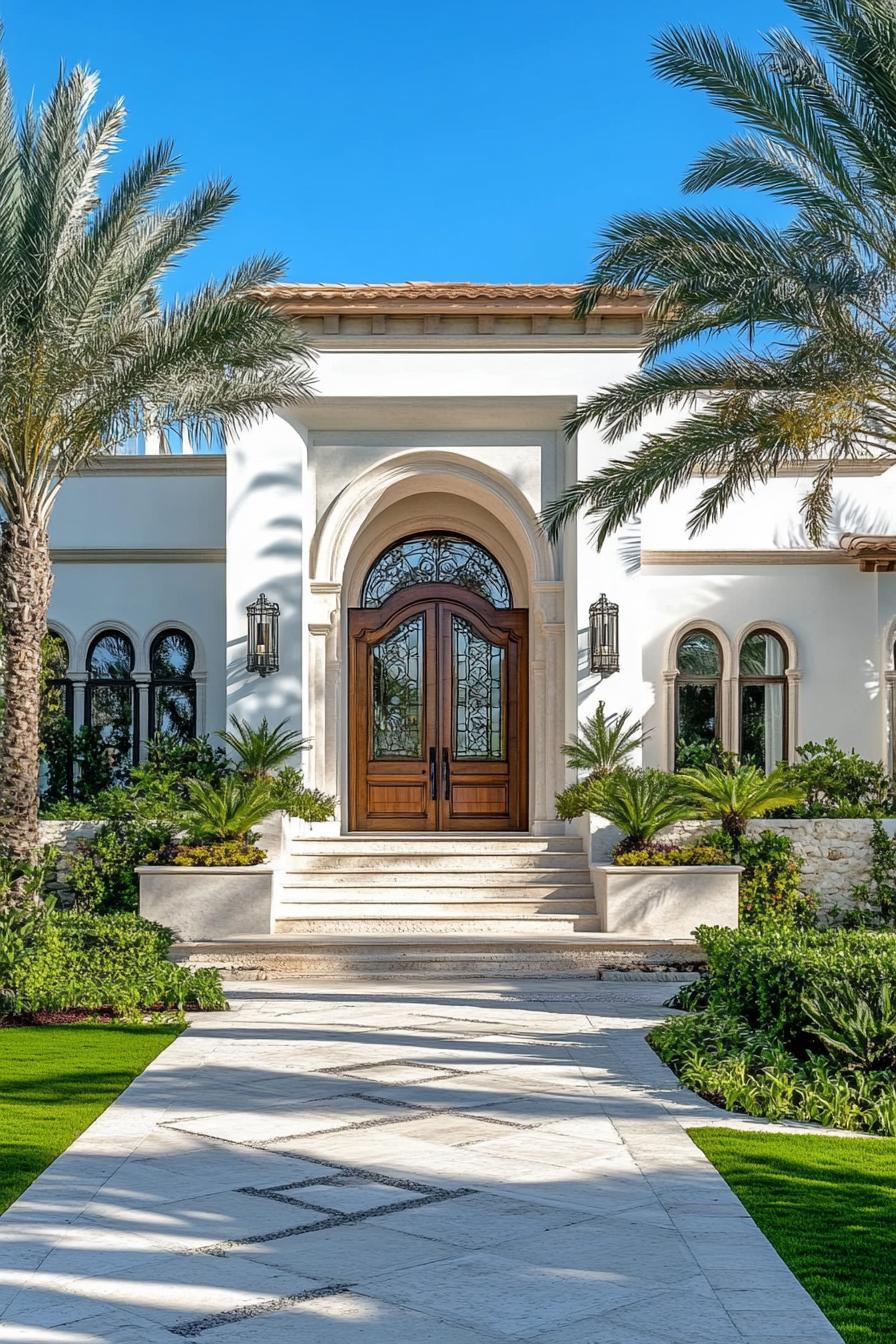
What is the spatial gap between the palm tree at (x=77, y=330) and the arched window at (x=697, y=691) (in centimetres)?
725

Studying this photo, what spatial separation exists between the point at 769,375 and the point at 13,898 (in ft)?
26.9

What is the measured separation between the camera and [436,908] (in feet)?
50.2

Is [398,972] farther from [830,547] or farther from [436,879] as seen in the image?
[830,547]

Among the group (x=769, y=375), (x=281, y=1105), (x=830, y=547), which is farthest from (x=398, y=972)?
(x=830, y=547)

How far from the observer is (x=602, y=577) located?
1642 cm

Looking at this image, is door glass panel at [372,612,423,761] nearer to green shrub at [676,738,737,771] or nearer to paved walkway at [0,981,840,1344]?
green shrub at [676,738,737,771]

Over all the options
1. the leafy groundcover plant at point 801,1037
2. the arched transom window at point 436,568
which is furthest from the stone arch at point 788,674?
the leafy groundcover plant at point 801,1037

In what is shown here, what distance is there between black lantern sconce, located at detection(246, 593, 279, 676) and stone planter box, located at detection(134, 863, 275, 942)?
2.74 m

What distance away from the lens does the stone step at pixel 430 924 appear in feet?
48.6

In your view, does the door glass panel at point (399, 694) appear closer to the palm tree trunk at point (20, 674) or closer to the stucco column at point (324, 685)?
the stucco column at point (324, 685)

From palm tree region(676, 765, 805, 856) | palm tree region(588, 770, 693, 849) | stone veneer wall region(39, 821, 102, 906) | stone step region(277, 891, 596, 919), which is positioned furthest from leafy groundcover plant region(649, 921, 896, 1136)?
stone veneer wall region(39, 821, 102, 906)

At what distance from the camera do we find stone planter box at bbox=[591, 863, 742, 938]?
14.6 m

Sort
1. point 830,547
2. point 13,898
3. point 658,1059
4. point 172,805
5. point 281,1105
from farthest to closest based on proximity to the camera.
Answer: point 830,547 → point 172,805 → point 13,898 → point 658,1059 → point 281,1105

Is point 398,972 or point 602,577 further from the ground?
point 602,577
